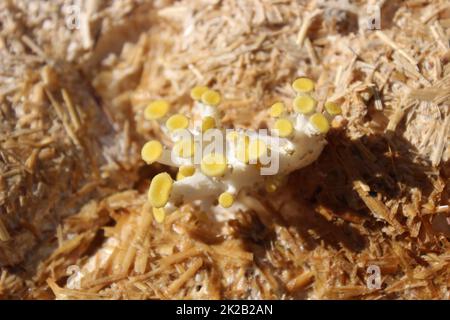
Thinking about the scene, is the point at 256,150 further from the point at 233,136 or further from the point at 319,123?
the point at 319,123

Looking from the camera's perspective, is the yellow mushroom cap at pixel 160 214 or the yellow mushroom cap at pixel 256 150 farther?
the yellow mushroom cap at pixel 160 214

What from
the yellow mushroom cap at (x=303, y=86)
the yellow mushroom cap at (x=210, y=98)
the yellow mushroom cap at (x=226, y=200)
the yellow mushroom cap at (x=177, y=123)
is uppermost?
the yellow mushroom cap at (x=303, y=86)

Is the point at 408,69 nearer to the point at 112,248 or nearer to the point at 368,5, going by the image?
the point at 368,5

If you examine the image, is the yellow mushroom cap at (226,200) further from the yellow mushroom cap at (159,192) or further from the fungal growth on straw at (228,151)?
the yellow mushroom cap at (159,192)

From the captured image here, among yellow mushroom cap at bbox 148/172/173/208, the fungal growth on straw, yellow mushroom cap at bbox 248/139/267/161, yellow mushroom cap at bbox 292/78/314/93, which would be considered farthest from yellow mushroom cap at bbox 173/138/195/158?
yellow mushroom cap at bbox 292/78/314/93

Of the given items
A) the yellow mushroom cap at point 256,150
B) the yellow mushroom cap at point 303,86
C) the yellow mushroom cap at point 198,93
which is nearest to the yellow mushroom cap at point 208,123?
the yellow mushroom cap at point 198,93

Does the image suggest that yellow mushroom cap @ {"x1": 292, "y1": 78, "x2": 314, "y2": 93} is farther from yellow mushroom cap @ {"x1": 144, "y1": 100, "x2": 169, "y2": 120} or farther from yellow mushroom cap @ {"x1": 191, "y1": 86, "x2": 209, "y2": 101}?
yellow mushroom cap @ {"x1": 144, "y1": 100, "x2": 169, "y2": 120}

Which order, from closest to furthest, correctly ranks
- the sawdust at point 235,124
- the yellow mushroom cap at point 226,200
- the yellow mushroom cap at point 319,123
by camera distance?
1. the yellow mushroom cap at point 319,123
2. the yellow mushroom cap at point 226,200
3. the sawdust at point 235,124
